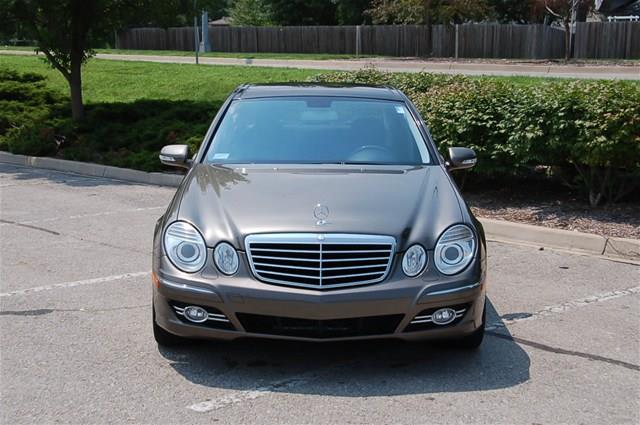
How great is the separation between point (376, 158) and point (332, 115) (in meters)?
0.61

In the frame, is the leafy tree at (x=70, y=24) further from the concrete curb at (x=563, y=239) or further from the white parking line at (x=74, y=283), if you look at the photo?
the concrete curb at (x=563, y=239)

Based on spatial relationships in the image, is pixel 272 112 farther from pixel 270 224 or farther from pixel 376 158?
pixel 270 224

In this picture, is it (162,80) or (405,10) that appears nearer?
(162,80)

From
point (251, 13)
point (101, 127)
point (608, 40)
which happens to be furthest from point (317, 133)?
point (251, 13)

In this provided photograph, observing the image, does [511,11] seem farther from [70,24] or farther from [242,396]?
[242,396]

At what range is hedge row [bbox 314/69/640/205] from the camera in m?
8.28

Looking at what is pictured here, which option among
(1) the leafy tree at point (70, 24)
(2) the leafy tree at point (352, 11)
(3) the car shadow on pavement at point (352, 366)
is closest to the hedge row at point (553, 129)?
(3) the car shadow on pavement at point (352, 366)

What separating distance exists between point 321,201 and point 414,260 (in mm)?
659

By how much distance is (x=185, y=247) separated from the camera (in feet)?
15.3

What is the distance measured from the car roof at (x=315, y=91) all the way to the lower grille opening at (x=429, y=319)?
224cm

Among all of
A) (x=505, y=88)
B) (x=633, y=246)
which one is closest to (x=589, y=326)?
(x=633, y=246)

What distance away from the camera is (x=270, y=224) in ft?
15.1

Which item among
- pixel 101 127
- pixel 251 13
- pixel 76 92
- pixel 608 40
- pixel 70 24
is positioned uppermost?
pixel 251 13

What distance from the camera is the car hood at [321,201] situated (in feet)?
15.1
